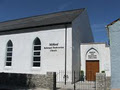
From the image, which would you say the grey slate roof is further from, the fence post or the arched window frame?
the fence post

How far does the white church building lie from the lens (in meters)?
17.8

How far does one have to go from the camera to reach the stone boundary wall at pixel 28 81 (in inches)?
500

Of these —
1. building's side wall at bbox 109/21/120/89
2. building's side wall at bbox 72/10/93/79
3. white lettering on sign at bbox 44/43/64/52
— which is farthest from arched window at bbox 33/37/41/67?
building's side wall at bbox 109/21/120/89

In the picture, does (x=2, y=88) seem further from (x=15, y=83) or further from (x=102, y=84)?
(x=102, y=84)

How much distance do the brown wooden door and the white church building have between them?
16.4 inches

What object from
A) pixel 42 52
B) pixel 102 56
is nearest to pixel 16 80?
pixel 42 52

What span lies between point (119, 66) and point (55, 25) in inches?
355

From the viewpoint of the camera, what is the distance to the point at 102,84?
1145cm

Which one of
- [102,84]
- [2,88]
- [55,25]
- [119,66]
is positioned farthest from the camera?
[55,25]

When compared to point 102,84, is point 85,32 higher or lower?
higher

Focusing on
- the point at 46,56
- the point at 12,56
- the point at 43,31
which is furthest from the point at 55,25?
the point at 12,56

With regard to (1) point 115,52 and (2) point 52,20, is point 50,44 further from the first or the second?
(1) point 115,52

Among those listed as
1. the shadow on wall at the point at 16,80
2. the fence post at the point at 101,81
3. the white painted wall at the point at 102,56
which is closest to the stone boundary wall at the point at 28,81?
the shadow on wall at the point at 16,80

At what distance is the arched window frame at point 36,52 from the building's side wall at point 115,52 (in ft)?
31.5
